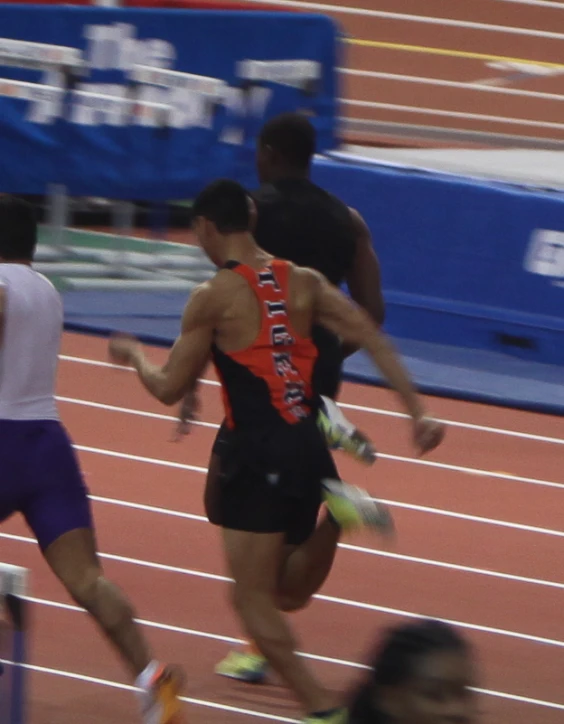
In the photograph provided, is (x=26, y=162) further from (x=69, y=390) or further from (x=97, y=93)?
(x=69, y=390)

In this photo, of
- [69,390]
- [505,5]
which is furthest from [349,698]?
[505,5]

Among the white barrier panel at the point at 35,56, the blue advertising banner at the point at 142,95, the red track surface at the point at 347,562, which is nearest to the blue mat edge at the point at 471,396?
the red track surface at the point at 347,562

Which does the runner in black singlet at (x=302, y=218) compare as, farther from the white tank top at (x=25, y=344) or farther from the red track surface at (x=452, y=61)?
the red track surface at (x=452, y=61)

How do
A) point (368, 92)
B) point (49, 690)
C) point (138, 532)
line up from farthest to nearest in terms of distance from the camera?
point (368, 92), point (138, 532), point (49, 690)

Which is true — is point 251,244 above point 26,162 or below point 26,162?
above

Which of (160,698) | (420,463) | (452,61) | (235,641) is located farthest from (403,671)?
(452,61)

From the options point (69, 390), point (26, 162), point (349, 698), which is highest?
point (349, 698)

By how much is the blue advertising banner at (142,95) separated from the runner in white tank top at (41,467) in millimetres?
7503

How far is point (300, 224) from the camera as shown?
675cm

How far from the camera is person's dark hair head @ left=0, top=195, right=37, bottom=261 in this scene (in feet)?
19.0

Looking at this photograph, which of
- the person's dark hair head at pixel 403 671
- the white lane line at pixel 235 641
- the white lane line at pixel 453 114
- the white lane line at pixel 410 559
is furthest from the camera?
the white lane line at pixel 453 114

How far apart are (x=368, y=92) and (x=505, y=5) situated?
9.87 ft

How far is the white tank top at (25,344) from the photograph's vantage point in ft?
A: 18.9

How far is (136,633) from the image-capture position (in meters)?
5.77
